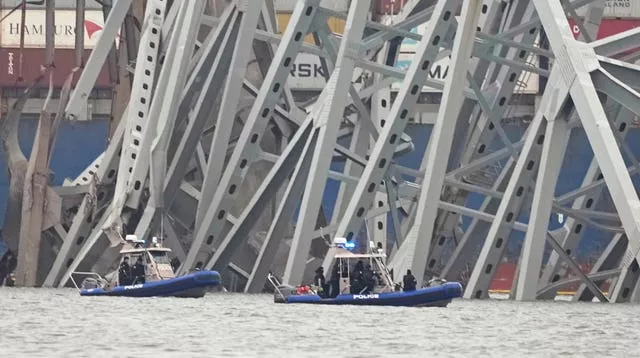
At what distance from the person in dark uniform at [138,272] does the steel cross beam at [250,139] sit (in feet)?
17.9

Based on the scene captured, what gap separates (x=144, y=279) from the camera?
7325 cm

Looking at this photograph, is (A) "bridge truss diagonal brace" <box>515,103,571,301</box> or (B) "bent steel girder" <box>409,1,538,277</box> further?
(B) "bent steel girder" <box>409,1,538,277</box>

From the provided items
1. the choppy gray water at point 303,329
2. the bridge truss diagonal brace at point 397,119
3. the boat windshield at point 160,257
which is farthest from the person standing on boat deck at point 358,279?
the boat windshield at point 160,257

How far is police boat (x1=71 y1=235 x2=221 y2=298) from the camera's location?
232ft

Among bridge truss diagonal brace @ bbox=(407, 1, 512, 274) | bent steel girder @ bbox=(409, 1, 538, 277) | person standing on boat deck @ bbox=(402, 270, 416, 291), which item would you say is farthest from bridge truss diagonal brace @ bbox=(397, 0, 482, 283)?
bridge truss diagonal brace @ bbox=(407, 1, 512, 274)

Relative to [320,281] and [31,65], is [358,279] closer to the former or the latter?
[320,281]

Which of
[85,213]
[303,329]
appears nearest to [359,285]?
[303,329]

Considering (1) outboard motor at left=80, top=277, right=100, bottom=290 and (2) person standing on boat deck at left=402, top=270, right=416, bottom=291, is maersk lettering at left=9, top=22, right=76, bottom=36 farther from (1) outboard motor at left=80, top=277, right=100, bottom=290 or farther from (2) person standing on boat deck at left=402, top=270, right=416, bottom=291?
(2) person standing on boat deck at left=402, top=270, right=416, bottom=291

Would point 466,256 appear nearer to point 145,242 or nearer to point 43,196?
point 145,242

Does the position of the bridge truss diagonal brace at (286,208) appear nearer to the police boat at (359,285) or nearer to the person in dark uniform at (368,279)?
the police boat at (359,285)

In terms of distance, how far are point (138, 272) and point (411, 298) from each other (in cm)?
1168

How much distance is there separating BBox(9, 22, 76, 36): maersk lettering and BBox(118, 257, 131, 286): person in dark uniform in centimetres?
5066

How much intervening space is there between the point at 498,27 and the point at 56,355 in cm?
3780

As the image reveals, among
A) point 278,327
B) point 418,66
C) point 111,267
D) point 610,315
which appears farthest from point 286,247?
point 278,327
